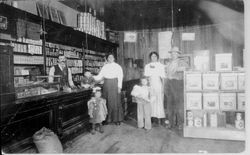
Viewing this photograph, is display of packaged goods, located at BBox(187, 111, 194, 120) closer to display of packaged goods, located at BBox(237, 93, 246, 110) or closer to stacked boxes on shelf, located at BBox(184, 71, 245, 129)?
stacked boxes on shelf, located at BBox(184, 71, 245, 129)

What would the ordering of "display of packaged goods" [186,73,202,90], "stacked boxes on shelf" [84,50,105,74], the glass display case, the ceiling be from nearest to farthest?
the glass display case < "display of packaged goods" [186,73,202,90] < the ceiling < "stacked boxes on shelf" [84,50,105,74]

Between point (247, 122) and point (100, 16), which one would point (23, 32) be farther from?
point (247, 122)

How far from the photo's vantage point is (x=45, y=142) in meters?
2.66

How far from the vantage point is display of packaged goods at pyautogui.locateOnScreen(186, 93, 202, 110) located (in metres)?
3.61

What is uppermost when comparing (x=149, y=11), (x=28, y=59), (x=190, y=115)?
(x=149, y=11)

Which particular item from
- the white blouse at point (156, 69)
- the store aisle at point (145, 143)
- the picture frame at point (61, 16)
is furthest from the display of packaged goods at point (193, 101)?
the picture frame at point (61, 16)

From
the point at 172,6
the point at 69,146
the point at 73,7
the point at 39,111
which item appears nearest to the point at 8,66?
the point at 39,111

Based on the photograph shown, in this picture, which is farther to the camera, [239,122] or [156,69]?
[156,69]

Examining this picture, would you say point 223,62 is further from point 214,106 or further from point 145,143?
point 145,143

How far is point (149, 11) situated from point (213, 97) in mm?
3350

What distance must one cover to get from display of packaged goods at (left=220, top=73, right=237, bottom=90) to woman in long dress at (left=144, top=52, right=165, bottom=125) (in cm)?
120

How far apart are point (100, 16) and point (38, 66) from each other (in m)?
2.68

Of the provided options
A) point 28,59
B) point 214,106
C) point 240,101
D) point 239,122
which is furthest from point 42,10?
point 239,122

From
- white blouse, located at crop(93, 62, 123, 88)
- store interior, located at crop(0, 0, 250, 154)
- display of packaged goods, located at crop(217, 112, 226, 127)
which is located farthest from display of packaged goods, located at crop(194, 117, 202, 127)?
white blouse, located at crop(93, 62, 123, 88)
